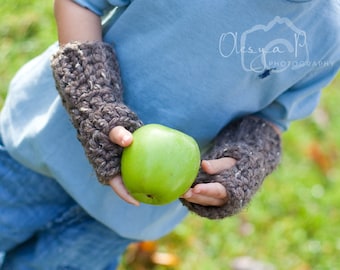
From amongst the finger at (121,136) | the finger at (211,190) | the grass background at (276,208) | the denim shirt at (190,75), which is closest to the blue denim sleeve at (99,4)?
the denim shirt at (190,75)

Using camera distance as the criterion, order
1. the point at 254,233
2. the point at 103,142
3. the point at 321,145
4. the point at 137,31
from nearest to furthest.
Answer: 1. the point at 103,142
2. the point at 137,31
3. the point at 254,233
4. the point at 321,145

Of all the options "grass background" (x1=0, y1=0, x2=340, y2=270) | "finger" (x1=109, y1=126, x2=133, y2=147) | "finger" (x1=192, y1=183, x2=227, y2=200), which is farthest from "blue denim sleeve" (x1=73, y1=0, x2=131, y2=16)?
Answer: "grass background" (x1=0, y1=0, x2=340, y2=270)

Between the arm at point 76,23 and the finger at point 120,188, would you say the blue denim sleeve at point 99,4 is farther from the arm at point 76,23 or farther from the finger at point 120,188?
the finger at point 120,188

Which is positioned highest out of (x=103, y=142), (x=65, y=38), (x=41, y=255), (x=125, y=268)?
(x=65, y=38)

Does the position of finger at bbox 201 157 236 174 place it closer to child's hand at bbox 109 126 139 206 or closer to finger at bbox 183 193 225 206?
finger at bbox 183 193 225 206

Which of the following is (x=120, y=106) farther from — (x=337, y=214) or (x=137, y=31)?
(x=337, y=214)

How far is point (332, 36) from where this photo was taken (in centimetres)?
147

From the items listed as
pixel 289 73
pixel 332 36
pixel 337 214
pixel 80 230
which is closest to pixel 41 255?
pixel 80 230

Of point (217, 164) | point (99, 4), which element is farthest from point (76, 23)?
point (217, 164)

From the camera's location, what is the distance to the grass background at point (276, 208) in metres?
2.31

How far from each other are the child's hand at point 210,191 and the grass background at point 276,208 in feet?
2.65

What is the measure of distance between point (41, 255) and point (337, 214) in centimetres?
122

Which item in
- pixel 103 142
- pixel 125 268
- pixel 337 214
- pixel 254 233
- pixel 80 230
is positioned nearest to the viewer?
pixel 103 142

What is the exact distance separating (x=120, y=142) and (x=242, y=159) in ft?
0.99
